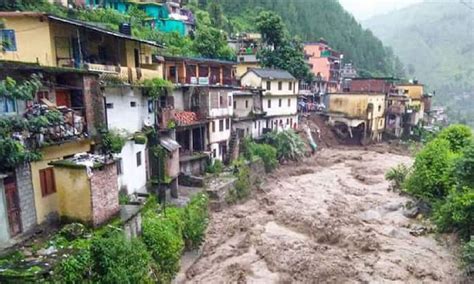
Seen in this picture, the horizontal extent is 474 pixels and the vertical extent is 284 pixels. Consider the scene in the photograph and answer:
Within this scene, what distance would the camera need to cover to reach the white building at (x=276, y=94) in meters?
37.3

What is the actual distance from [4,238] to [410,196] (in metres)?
26.4

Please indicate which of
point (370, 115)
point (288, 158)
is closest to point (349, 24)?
point (370, 115)

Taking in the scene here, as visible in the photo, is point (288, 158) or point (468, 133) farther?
point (288, 158)

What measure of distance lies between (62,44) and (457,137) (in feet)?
87.6

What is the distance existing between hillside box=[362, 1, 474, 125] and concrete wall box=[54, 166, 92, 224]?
3287 inches

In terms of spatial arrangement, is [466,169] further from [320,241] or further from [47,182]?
[47,182]

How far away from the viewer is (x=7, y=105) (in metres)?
12.4

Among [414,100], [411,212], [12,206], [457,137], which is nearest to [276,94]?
[457,137]

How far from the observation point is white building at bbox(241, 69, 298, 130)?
122ft

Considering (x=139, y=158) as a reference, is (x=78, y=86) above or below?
above

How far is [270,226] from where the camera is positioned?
75.3ft

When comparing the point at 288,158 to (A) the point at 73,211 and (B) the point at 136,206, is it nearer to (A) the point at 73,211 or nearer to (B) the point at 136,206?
(B) the point at 136,206

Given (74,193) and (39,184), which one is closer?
(74,193)

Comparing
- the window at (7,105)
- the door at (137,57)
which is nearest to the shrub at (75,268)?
the window at (7,105)
